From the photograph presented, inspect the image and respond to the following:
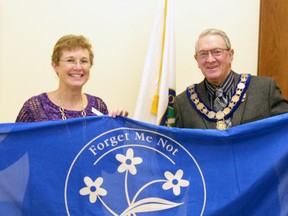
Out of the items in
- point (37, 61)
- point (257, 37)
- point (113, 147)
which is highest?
point (257, 37)

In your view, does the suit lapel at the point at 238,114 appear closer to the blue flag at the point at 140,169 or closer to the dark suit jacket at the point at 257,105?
the dark suit jacket at the point at 257,105

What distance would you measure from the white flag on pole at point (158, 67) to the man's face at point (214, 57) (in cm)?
43

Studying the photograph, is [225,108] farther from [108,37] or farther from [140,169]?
[108,37]

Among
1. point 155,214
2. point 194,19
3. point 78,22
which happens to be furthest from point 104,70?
point 155,214

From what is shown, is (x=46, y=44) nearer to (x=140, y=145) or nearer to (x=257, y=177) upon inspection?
(x=140, y=145)

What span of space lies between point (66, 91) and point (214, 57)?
0.76 meters

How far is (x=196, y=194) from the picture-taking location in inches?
63.1

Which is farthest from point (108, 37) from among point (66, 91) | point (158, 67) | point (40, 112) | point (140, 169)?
point (140, 169)

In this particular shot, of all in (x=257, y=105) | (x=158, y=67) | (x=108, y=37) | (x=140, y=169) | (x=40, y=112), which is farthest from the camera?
(x=108, y=37)

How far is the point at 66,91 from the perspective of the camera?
6.31 ft

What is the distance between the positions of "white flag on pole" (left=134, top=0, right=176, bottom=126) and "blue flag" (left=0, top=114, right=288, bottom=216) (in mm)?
770

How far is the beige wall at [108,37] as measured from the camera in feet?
8.28

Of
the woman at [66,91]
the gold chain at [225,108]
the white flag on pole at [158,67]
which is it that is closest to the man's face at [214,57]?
the gold chain at [225,108]

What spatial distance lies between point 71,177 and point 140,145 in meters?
0.31
